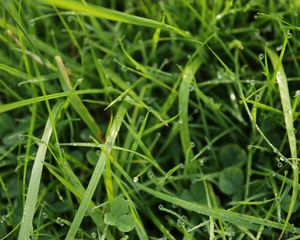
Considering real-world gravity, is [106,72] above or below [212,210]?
above

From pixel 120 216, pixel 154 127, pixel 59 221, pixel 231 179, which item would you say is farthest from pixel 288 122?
pixel 59 221

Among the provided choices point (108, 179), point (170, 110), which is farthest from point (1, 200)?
point (170, 110)

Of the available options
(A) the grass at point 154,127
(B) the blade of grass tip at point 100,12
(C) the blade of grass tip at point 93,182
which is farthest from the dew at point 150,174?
(B) the blade of grass tip at point 100,12

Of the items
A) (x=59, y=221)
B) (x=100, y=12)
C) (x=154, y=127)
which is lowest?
(x=59, y=221)

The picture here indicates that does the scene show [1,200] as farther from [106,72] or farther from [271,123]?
[271,123]

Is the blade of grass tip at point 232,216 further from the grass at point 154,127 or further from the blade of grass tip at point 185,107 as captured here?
the blade of grass tip at point 185,107

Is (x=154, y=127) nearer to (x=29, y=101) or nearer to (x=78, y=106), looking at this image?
(x=78, y=106)

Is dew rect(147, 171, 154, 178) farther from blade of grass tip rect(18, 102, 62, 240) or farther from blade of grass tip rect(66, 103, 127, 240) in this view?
blade of grass tip rect(18, 102, 62, 240)
